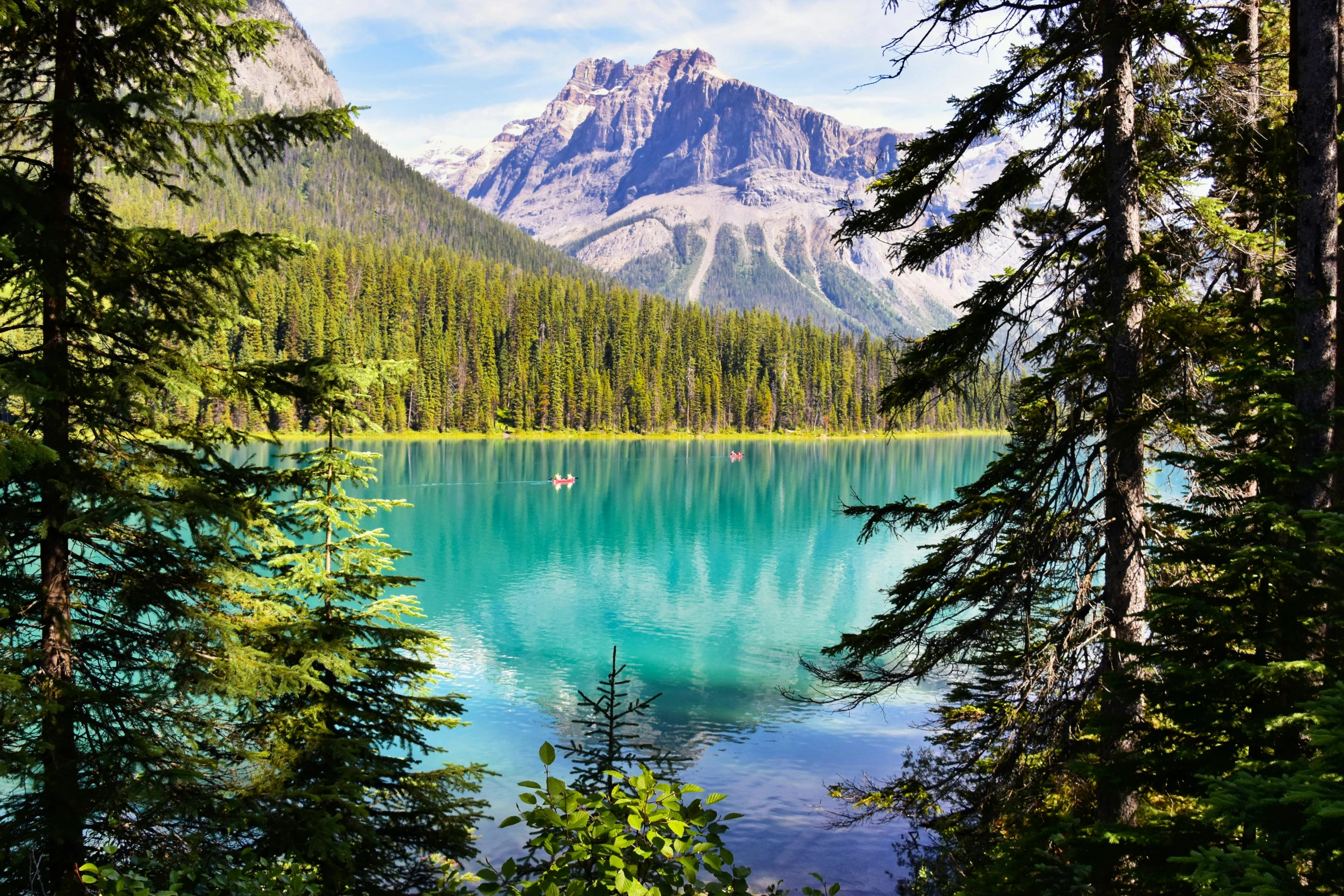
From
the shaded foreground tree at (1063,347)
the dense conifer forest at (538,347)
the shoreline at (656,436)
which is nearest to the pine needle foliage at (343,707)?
the shaded foreground tree at (1063,347)

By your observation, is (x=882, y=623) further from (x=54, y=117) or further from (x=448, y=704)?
(x=54, y=117)

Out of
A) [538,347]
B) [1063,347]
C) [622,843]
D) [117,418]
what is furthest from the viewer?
[538,347]

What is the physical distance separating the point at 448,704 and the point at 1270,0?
12133 millimetres

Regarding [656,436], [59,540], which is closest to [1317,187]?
[59,540]

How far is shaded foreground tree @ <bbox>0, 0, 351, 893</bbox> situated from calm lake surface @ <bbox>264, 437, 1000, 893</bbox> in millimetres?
5764

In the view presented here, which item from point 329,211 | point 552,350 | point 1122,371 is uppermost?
point 329,211

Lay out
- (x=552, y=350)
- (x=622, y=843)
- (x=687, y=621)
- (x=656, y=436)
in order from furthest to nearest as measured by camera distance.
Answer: (x=656, y=436) → (x=552, y=350) → (x=687, y=621) → (x=622, y=843)

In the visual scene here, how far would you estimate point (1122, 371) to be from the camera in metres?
6.40

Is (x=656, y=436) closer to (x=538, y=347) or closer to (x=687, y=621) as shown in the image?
(x=538, y=347)

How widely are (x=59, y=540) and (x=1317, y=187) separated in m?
9.08

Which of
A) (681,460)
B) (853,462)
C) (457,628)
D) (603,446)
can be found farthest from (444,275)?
(457,628)

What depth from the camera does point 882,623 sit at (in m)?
6.91

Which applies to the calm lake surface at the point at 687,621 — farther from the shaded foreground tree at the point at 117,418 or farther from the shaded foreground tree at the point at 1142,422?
the shaded foreground tree at the point at 117,418

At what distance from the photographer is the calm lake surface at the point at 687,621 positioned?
14.1 m
